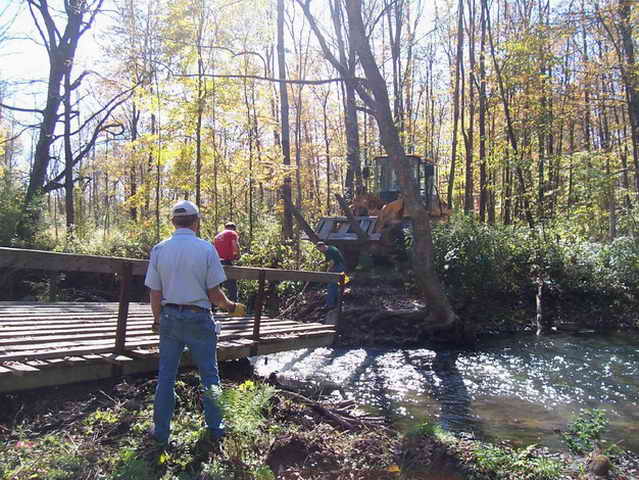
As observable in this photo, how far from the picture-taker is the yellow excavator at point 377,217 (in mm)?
15750

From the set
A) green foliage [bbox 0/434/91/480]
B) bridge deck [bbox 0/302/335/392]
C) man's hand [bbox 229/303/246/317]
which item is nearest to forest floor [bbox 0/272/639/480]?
green foliage [bbox 0/434/91/480]

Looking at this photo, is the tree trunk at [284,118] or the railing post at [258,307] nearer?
the railing post at [258,307]

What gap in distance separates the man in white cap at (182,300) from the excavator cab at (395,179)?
14.1 metres

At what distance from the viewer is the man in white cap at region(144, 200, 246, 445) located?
3941mm

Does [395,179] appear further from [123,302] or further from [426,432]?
[123,302]

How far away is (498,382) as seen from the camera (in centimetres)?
867

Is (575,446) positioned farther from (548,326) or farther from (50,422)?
(548,326)

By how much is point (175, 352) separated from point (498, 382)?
6.37 m

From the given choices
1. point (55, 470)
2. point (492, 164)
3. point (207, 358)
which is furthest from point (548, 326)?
point (55, 470)

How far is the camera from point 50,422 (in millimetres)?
4305

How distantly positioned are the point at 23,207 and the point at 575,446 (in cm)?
1592

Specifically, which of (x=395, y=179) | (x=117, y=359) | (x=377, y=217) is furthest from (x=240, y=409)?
(x=395, y=179)

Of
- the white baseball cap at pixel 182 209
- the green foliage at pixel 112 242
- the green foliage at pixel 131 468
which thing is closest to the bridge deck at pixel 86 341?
the green foliage at pixel 131 468

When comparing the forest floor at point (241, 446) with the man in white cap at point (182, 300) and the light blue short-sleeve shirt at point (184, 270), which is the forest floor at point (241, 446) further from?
the light blue short-sleeve shirt at point (184, 270)
